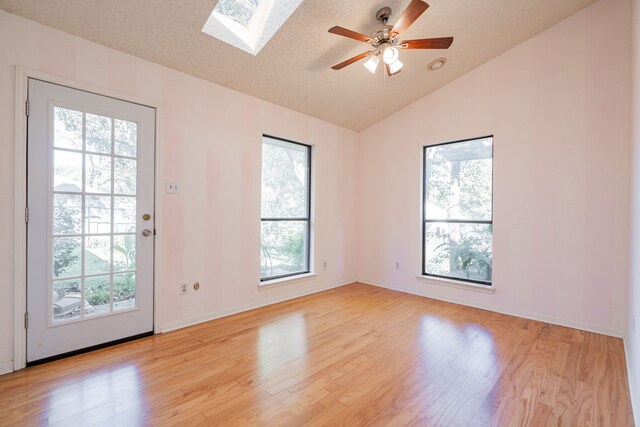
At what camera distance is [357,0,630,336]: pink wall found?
2.84 meters

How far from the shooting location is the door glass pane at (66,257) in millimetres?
2287

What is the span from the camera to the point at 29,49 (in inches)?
85.2

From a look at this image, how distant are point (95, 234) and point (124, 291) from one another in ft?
1.86

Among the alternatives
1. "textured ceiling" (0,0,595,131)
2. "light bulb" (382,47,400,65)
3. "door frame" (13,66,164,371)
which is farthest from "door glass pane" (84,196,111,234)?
"light bulb" (382,47,400,65)

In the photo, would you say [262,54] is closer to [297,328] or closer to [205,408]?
[297,328]

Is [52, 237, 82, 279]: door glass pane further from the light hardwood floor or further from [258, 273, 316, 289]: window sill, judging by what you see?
[258, 273, 316, 289]: window sill

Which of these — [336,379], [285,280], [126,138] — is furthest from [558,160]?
[126,138]

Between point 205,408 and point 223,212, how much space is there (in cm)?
198

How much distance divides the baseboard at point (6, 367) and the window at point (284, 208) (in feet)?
7.35

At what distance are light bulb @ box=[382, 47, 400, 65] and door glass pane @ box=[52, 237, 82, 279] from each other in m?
2.99

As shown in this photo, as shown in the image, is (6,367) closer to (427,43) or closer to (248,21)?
(248,21)

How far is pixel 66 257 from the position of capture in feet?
7.64

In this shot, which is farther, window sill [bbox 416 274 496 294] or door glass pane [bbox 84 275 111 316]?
window sill [bbox 416 274 496 294]

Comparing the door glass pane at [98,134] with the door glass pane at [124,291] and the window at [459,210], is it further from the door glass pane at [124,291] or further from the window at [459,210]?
the window at [459,210]
